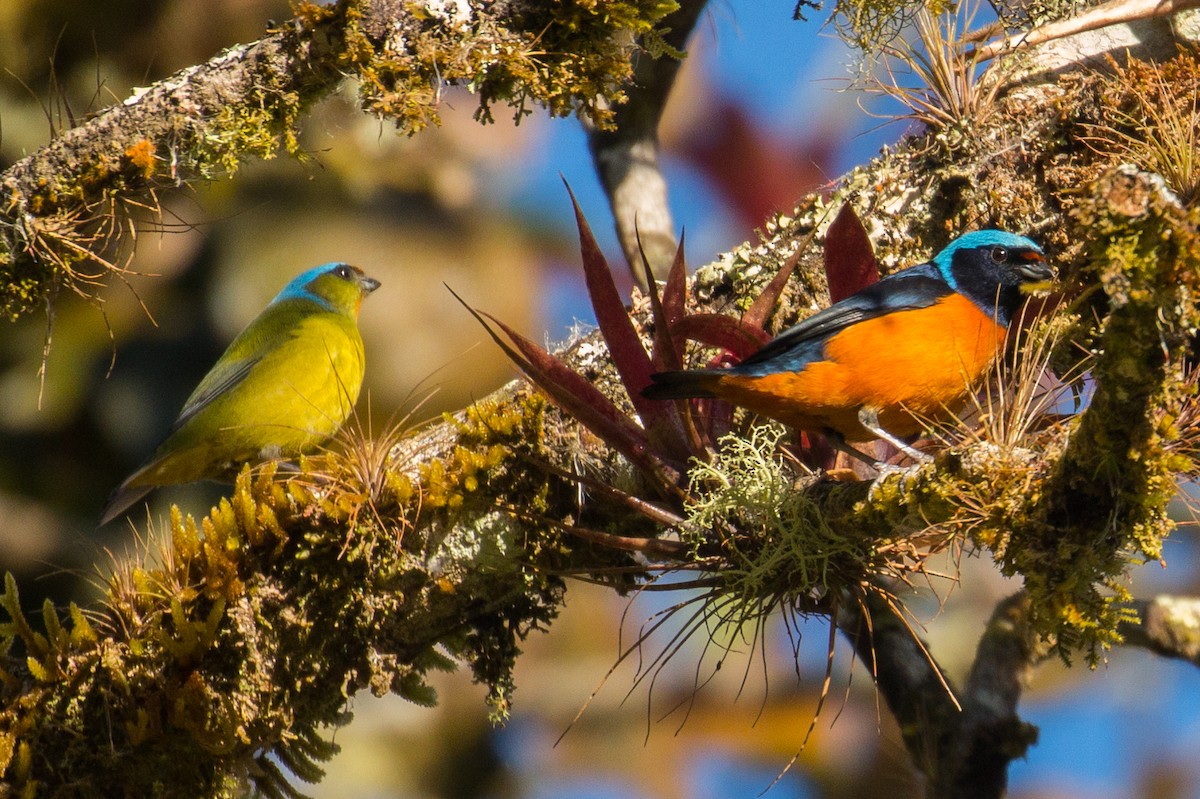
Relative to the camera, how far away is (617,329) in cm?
326

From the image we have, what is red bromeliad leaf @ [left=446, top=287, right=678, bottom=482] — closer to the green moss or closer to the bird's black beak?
the green moss

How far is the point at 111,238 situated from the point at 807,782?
8.58 metres

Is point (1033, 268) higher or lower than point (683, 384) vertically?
higher

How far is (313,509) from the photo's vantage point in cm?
319

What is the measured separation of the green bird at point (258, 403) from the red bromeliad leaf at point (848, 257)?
229 cm

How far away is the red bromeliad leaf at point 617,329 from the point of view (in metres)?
3.23

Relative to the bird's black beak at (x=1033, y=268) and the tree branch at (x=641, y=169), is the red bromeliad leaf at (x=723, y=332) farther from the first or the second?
the tree branch at (x=641, y=169)

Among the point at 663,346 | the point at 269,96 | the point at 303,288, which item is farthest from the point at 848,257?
the point at 303,288

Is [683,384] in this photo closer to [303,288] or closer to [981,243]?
[981,243]

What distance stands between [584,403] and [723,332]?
553 millimetres

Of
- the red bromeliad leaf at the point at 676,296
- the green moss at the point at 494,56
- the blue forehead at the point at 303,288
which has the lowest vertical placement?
the red bromeliad leaf at the point at 676,296

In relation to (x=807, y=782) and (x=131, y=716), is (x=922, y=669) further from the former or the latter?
(x=807, y=782)

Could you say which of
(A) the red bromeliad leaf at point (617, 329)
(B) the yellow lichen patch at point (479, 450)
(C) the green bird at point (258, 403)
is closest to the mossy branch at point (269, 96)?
(A) the red bromeliad leaf at point (617, 329)

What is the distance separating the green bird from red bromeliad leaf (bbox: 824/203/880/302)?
229 centimetres
